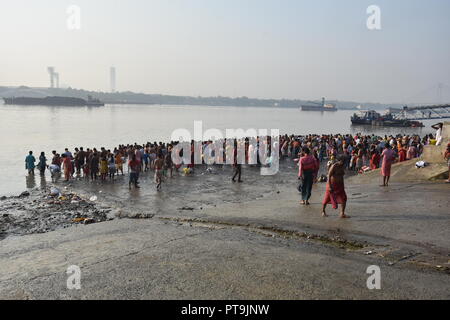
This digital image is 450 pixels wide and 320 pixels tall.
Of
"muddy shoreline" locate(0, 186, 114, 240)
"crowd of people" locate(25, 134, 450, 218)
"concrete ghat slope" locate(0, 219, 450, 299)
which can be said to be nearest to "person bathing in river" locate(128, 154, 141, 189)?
"crowd of people" locate(25, 134, 450, 218)

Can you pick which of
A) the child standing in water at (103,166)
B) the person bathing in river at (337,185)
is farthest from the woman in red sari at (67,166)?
the person bathing in river at (337,185)

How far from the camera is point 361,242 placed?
7.01 meters

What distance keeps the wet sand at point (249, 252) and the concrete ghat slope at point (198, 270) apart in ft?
0.05

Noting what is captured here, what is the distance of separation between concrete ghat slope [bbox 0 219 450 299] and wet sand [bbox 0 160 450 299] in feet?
0.05

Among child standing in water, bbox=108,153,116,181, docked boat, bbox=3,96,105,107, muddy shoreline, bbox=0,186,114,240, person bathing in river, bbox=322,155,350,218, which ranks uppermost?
docked boat, bbox=3,96,105,107

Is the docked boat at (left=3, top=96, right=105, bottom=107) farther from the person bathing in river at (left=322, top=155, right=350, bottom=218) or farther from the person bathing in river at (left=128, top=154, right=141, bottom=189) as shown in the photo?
the person bathing in river at (left=322, top=155, right=350, bottom=218)

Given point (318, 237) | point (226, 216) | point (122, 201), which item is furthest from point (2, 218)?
point (318, 237)

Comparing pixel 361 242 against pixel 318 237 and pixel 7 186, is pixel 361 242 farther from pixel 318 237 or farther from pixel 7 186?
pixel 7 186

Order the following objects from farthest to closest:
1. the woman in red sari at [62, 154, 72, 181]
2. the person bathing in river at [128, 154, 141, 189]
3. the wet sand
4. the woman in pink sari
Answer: the woman in red sari at [62, 154, 72, 181] → the person bathing in river at [128, 154, 141, 189] → the woman in pink sari → the wet sand

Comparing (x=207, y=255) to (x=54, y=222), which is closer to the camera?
(x=207, y=255)

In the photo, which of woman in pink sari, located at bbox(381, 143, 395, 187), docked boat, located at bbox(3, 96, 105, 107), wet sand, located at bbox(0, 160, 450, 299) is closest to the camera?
wet sand, located at bbox(0, 160, 450, 299)

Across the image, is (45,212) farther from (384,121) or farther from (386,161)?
(384,121)

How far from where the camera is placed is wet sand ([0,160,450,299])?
5.11 meters
